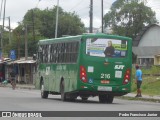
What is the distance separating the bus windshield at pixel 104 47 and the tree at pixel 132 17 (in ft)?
305

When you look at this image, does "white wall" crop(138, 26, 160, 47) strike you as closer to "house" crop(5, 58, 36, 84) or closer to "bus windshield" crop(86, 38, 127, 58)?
"house" crop(5, 58, 36, 84)

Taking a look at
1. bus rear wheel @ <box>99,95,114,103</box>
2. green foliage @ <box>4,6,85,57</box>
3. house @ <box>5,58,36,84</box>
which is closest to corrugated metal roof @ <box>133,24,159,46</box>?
green foliage @ <box>4,6,85,57</box>

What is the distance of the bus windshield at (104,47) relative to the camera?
2747cm

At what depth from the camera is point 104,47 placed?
27.6 metres

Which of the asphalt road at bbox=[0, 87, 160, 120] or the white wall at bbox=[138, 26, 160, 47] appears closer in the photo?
the asphalt road at bbox=[0, 87, 160, 120]

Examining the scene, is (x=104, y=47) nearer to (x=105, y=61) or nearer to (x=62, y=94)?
(x=105, y=61)

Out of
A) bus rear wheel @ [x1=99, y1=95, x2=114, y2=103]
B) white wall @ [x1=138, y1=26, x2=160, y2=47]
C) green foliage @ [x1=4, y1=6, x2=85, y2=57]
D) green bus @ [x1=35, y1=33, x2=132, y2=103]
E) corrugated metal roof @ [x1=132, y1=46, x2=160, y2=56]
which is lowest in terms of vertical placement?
bus rear wheel @ [x1=99, y1=95, x2=114, y2=103]

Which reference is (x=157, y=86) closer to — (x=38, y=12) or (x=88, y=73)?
(x=88, y=73)

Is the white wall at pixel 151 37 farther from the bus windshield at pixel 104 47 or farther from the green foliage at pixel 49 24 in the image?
the bus windshield at pixel 104 47

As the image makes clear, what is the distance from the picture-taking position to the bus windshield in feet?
90.1

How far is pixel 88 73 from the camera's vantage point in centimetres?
2756

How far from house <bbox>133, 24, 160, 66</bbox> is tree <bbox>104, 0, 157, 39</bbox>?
10245 millimetres

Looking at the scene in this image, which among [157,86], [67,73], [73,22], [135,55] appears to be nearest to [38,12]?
[73,22]

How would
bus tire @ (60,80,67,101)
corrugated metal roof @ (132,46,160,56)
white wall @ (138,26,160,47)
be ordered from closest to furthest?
bus tire @ (60,80,67,101) < corrugated metal roof @ (132,46,160,56) < white wall @ (138,26,160,47)
